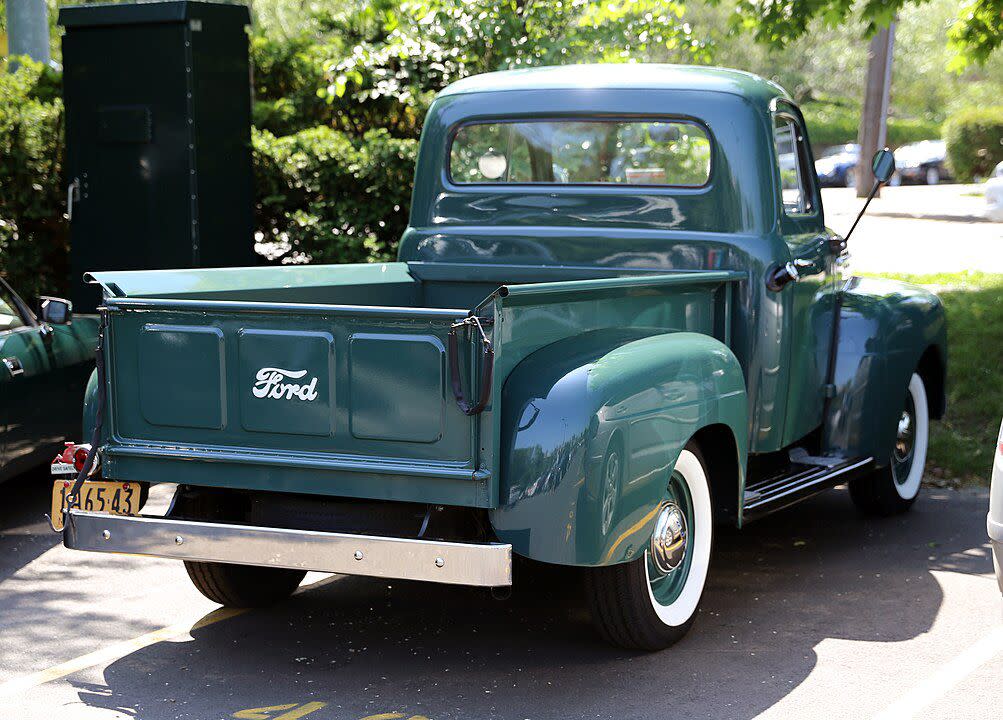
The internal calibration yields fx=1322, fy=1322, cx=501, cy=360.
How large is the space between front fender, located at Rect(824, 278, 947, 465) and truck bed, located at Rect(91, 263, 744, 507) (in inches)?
69.1

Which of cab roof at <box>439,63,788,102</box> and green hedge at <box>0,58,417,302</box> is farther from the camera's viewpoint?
green hedge at <box>0,58,417,302</box>

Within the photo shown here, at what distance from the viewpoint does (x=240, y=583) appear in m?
5.06

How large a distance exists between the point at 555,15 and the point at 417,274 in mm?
4788

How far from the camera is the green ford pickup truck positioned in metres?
3.97

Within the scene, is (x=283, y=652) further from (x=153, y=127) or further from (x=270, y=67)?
(x=270, y=67)

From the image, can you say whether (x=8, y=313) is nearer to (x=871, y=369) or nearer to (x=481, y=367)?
(x=481, y=367)

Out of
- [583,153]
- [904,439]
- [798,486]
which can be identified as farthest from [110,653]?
[904,439]

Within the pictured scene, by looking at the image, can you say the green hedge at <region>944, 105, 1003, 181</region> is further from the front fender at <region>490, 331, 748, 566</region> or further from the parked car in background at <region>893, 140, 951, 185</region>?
the front fender at <region>490, 331, 748, 566</region>

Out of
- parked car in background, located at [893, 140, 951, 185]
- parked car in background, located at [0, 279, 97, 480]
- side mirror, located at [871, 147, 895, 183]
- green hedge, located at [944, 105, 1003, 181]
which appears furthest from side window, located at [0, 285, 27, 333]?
parked car in background, located at [893, 140, 951, 185]

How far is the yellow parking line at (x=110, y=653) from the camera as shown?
4.38 meters

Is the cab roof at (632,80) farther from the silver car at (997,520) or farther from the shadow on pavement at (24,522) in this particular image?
the shadow on pavement at (24,522)

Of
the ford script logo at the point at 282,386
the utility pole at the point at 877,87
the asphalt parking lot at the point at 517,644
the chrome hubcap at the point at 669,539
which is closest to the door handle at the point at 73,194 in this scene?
the asphalt parking lot at the point at 517,644

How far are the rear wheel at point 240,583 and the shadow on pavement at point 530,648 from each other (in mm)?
71

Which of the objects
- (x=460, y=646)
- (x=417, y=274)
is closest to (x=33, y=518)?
(x=417, y=274)
